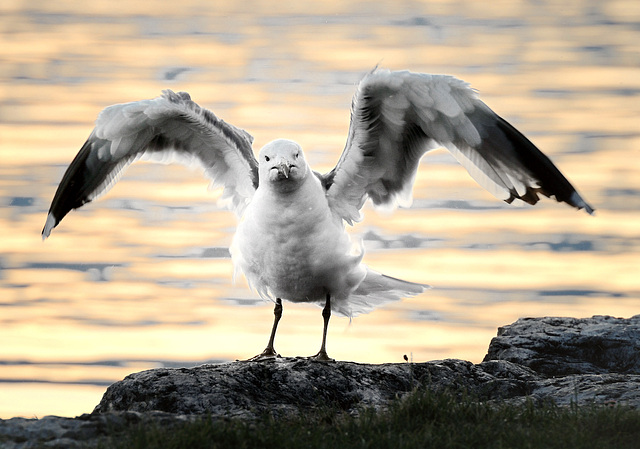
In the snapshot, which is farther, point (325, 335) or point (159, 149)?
point (159, 149)

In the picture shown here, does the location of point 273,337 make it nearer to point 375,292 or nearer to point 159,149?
point 375,292

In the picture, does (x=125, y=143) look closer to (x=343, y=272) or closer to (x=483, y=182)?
(x=343, y=272)

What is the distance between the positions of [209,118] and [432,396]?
Answer: 4256 mm

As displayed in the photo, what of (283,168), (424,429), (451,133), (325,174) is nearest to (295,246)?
(283,168)

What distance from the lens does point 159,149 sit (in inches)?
344

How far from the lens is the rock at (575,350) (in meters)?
8.38

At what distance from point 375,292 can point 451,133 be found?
7.49ft

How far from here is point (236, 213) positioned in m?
8.86

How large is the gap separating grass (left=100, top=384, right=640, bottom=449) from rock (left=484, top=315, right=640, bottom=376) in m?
2.91

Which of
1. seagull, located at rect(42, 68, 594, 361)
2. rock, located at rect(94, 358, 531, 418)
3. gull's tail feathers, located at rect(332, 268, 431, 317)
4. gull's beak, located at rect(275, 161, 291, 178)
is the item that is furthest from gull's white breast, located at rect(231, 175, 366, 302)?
rock, located at rect(94, 358, 531, 418)

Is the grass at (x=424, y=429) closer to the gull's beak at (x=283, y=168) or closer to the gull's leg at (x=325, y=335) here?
the gull's leg at (x=325, y=335)

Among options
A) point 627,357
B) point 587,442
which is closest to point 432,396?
point 587,442

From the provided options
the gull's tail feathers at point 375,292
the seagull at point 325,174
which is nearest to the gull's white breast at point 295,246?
the seagull at point 325,174

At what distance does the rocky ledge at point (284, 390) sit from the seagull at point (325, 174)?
102cm
